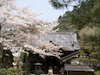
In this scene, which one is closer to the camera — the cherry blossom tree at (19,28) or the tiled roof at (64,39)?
the cherry blossom tree at (19,28)

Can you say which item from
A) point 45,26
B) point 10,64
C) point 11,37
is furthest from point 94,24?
point 10,64

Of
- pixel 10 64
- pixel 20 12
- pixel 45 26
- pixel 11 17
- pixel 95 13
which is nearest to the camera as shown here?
pixel 95 13

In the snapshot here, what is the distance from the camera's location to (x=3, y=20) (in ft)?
20.4

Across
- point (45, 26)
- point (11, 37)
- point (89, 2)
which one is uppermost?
point (89, 2)

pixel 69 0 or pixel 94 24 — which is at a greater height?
pixel 69 0

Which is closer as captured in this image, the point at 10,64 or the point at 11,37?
the point at 11,37

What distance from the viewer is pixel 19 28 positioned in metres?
6.74

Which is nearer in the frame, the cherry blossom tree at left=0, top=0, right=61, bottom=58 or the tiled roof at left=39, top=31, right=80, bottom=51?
the cherry blossom tree at left=0, top=0, right=61, bottom=58

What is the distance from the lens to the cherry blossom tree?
608 centimetres

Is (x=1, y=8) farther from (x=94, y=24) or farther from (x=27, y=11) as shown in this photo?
(x=94, y=24)

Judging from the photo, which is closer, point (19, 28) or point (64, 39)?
point (19, 28)

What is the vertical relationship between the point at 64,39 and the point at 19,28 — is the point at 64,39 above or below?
below

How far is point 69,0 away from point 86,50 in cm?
722

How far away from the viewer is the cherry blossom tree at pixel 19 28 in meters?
6.08
